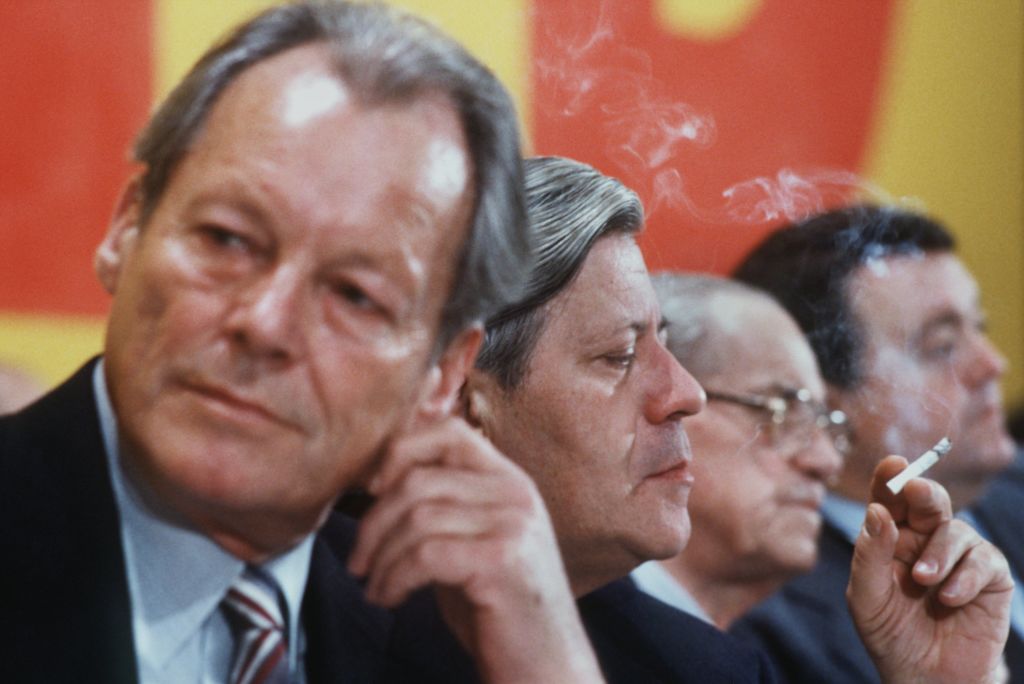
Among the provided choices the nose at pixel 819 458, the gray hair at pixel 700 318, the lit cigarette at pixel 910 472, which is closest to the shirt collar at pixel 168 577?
the lit cigarette at pixel 910 472

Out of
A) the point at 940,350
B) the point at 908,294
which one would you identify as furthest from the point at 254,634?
the point at 940,350

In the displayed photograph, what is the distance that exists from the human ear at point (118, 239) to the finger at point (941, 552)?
105 cm

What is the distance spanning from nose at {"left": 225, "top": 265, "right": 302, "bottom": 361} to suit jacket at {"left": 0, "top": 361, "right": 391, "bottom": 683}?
0.73 feet

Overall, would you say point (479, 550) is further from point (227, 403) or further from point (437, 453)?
point (227, 403)

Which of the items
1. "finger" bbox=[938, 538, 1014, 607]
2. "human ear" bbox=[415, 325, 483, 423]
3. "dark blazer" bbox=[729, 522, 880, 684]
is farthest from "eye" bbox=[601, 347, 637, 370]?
"dark blazer" bbox=[729, 522, 880, 684]

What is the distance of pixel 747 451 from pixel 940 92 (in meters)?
1.50

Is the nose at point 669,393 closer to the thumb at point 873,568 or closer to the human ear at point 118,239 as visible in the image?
the thumb at point 873,568

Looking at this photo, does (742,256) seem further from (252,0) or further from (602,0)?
(252,0)

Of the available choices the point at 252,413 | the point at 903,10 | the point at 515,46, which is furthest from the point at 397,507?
the point at 903,10

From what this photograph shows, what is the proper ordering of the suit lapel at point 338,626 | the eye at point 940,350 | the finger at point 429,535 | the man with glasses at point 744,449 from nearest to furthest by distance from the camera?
the finger at point 429,535, the suit lapel at point 338,626, the man with glasses at point 744,449, the eye at point 940,350

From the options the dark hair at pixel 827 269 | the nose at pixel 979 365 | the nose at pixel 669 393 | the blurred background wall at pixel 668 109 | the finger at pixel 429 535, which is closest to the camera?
the finger at pixel 429 535

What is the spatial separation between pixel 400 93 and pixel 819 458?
1.37 m

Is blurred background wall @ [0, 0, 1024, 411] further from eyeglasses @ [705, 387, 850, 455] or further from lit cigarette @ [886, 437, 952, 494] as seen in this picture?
lit cigarette @ [886, 437, 952, 494]

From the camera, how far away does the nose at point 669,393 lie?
65.1 inches
